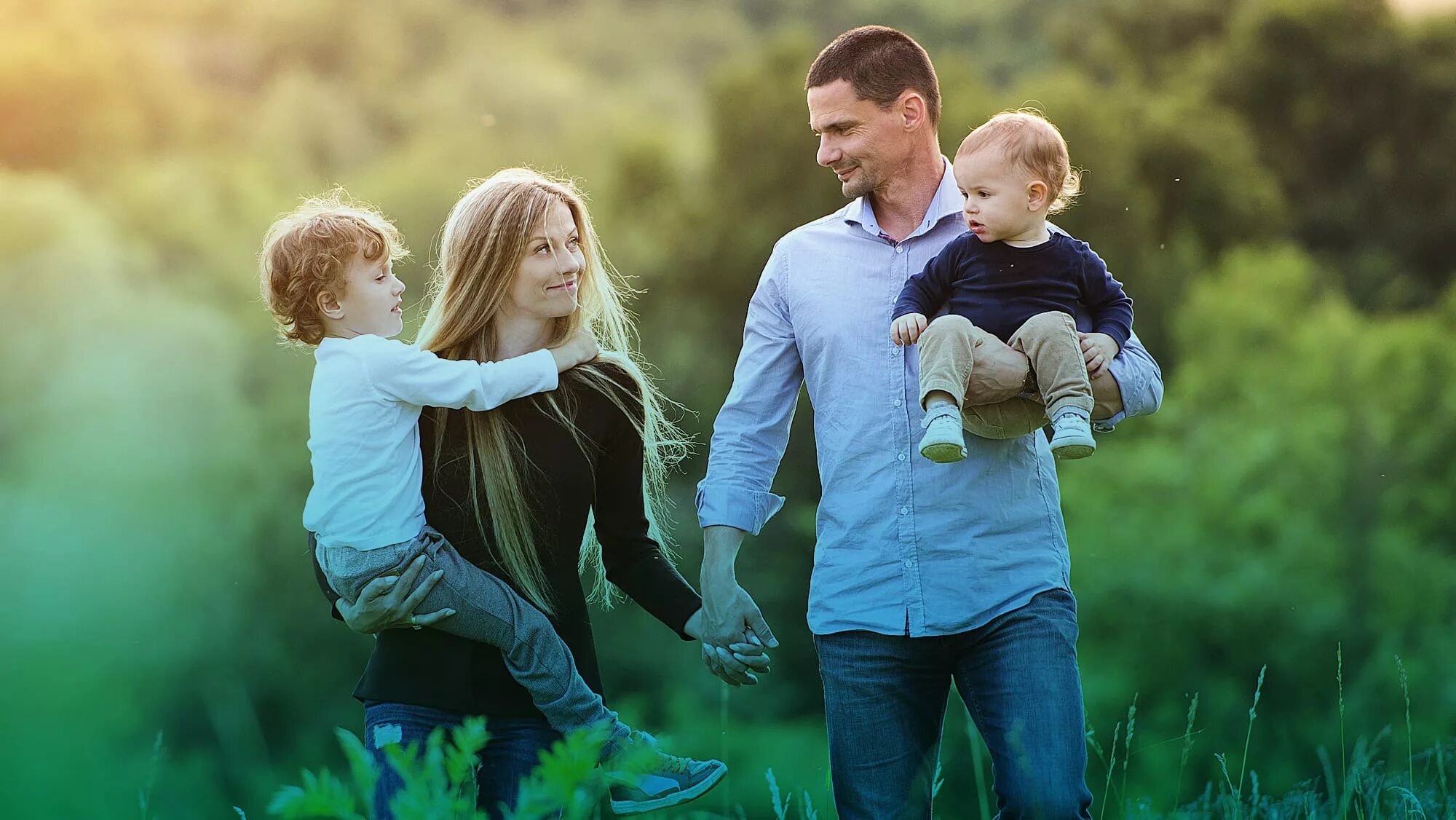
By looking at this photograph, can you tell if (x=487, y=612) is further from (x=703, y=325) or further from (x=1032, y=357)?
(x=703, y=325)

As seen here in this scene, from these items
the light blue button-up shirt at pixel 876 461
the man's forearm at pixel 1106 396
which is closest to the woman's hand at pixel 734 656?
the light blue button-up shirt at pixel 876 461

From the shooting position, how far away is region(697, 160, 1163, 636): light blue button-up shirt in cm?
219

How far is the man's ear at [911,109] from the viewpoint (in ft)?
7.66

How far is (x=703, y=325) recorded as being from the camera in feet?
22.9

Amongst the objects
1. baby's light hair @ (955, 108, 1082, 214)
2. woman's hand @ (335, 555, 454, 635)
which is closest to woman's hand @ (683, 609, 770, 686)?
woman's hand @ (335, 555, 454, 635)

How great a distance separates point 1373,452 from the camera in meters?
7.61

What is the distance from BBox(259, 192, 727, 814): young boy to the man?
340 mm

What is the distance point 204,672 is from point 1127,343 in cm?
605

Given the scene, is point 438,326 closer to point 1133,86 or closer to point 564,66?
point 564,66

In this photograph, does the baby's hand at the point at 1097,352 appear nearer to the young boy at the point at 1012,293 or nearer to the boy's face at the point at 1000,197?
the young boy at the point at 1012,293

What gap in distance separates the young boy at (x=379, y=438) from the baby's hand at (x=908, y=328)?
55cm

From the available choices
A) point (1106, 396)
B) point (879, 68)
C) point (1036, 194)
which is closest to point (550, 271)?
point (879, 68)

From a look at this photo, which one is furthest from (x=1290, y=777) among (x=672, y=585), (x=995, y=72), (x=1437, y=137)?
(x=672, y=585)

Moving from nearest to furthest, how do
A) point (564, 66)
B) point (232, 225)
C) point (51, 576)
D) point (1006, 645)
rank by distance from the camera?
1. point (1006, 645)
2. point (51, 576)
3. point (232, 225)
4. point (564, 66)
